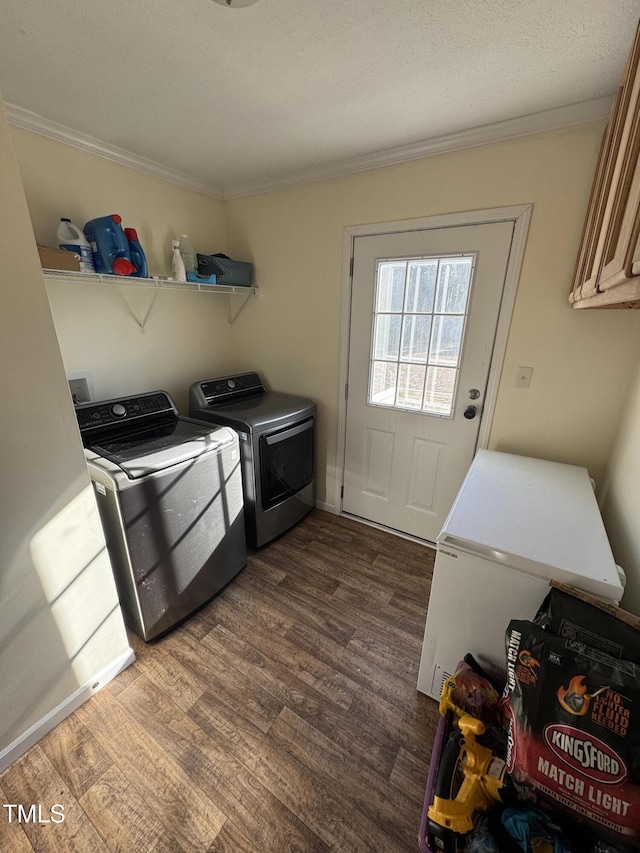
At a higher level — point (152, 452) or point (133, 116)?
point (133, 116)

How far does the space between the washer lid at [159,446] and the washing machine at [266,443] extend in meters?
0.25

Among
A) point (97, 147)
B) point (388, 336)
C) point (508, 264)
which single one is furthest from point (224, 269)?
point (508, 264)

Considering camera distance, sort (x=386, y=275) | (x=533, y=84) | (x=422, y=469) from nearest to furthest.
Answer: (x=533, y=84), (x=386, y=275), (x=422, y=469)

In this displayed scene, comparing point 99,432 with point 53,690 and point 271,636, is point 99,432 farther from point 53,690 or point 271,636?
point 271,636

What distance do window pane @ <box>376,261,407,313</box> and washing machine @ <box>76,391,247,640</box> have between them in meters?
1.22

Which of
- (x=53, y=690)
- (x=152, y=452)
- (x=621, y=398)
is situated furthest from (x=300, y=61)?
(x=53, y=690)

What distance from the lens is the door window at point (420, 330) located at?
6.16 ft

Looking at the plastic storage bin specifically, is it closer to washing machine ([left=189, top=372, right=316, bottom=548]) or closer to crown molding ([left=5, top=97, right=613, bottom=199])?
crown molding ([left=5, top=97, right=613, bottom=199])

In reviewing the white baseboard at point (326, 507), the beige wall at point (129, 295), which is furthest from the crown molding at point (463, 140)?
the white baseboard at point (326, 507)

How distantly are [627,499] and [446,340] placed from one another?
1109mm

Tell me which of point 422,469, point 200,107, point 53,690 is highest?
point 200,107

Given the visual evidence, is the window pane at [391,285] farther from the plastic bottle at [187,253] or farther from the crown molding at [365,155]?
the plastic bottle at [187,253]

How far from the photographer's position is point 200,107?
1451mm

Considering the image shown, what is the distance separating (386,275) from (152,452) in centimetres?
163
